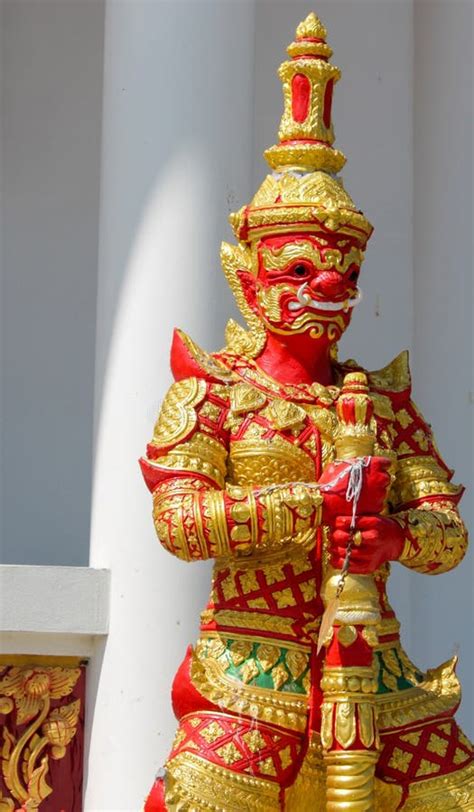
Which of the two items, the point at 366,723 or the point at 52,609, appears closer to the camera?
the point at 366,723

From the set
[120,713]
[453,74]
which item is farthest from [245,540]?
[453,74]

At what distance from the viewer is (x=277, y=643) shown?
581cm

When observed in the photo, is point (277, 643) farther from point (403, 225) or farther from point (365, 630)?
point (403, 225)

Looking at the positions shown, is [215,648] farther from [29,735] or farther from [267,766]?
[29,735]

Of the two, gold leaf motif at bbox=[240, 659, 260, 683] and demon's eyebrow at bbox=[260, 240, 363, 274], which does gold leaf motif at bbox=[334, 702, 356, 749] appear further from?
demon's eyebrow at bbox=[260, 240, 363, 274]

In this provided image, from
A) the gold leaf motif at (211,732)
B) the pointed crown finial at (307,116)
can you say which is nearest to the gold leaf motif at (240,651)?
the gold leaf motif at (211,732)

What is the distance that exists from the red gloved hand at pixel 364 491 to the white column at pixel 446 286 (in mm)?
2353

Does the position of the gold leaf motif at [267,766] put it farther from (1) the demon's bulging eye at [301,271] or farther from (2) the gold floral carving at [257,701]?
(1) the demon's bulging eye at [301,271]

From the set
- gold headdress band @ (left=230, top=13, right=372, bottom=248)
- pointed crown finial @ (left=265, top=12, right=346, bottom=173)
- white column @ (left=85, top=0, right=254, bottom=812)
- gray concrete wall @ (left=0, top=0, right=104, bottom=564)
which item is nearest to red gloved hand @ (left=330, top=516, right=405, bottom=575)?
gold headdress band @ (left=230, top=13, right=372, bottom=248)

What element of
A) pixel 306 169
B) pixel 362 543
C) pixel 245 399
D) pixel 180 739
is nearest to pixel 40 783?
pixel 180 739

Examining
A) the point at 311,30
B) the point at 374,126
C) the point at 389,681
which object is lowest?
the point at 389,681

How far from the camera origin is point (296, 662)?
5809 mm

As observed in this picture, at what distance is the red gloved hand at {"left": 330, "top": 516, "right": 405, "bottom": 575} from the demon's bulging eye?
0.66 m

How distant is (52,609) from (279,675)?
137cm
